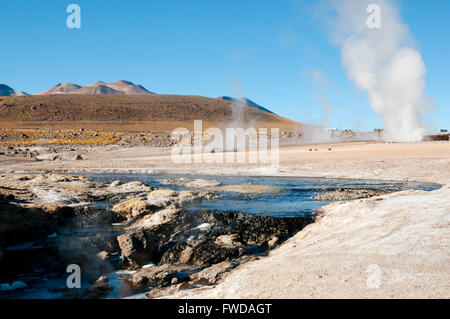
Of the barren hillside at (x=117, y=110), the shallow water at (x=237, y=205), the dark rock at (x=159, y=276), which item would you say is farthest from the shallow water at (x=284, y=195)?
the barren hillside at (x=117, y=110)

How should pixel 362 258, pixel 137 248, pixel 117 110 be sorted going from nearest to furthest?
pixel 362 258 < pixel 137 248 < pixel 117 110

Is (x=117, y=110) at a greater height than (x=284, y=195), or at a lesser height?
greater

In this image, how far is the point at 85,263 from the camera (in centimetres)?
807

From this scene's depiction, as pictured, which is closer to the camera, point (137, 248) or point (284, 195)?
point (137, 248)

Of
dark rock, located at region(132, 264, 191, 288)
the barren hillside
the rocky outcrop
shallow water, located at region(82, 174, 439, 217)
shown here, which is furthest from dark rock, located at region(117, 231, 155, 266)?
the barren hillside

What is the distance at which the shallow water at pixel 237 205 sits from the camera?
22.5 feet

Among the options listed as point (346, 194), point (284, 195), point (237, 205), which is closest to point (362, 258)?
point (237, 205)

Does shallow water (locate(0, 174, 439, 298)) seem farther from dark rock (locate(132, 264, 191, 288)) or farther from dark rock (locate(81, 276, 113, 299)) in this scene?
dark rock (locate(132, 264, 191, 288))

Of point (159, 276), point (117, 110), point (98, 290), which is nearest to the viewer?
point (98, 290)

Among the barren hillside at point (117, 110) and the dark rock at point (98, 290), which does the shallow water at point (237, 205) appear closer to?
the dark rock at point (98, 290)

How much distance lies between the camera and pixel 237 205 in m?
12.9

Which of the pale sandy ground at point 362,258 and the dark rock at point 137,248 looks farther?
the dark rock at point 137,248

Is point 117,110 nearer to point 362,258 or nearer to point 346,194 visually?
point 346,194

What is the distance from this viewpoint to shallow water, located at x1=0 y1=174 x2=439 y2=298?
6.85 meters
